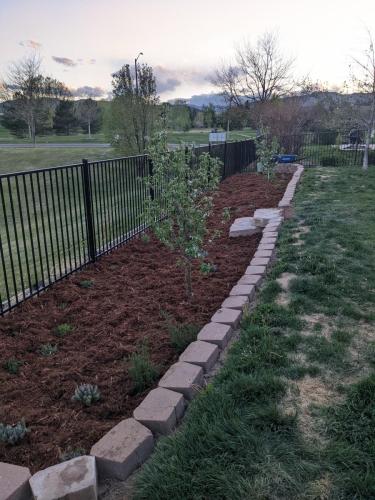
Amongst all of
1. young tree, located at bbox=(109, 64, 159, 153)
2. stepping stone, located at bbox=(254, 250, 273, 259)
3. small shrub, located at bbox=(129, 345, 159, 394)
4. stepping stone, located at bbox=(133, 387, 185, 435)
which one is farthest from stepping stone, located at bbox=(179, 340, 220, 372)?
young tree, located at bbox=(109, 64, 159, 153)

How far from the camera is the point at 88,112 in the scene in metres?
43.9

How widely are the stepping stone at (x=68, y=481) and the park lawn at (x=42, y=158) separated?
63.8ft

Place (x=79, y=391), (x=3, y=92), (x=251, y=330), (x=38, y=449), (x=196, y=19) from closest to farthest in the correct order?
(x=38, y=449)
(x=79, y=391)
(x=251, y=330)
(x=196, y=19)
(x=3, y=92)

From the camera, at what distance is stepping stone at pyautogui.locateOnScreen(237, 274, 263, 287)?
3.69 m

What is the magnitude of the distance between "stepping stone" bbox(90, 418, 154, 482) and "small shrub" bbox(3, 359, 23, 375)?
1061 millimetres

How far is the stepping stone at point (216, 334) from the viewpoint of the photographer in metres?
2.74

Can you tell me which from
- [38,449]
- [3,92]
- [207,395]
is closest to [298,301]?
[207,395]

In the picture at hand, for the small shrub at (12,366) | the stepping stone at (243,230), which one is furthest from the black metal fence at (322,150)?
the small shrub at (12,366)

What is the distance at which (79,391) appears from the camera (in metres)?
2.32

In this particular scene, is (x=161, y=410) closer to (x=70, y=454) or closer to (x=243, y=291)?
(x=70, y=454)

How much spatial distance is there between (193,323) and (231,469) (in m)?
1.53

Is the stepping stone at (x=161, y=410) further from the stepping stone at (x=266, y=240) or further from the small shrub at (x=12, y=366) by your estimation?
the stepping stone at (x=266, y=240)

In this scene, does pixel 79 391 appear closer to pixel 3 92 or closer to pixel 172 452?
pixel 172 452

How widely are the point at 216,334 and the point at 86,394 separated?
100 cm
